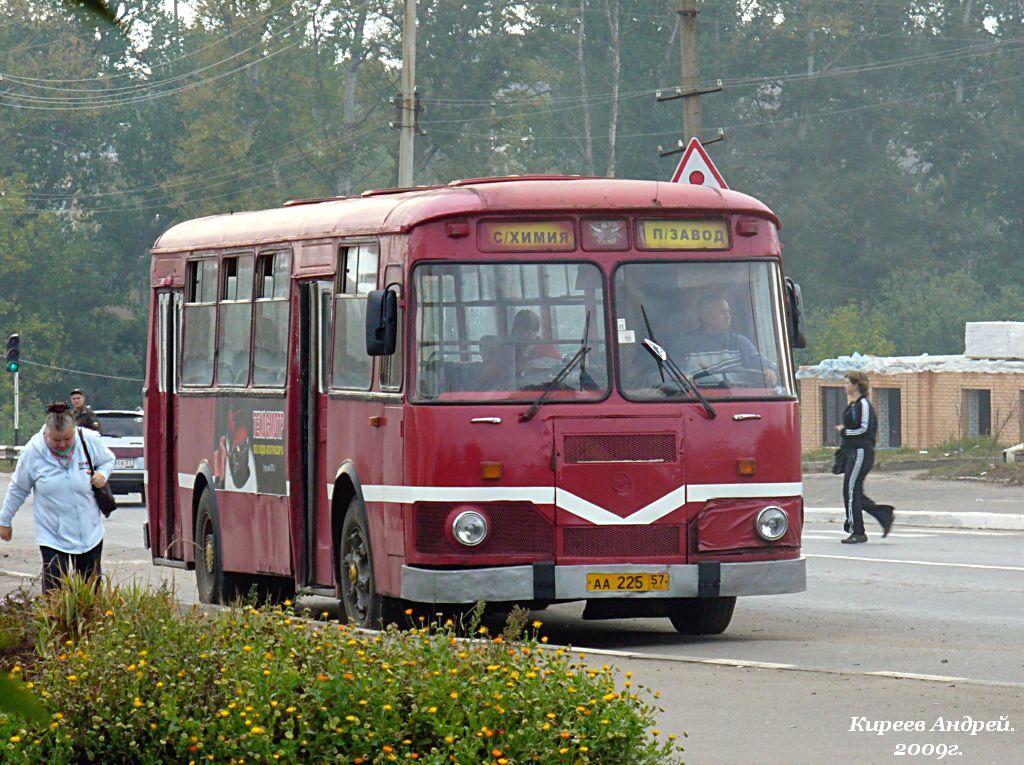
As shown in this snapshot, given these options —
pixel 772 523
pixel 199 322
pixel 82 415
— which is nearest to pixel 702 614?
pixel 772 523

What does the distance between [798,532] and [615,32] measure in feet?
227

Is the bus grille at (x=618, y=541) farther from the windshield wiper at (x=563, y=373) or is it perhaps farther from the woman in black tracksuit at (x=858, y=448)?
the woman in black tracksuit at (x=858, y=448)

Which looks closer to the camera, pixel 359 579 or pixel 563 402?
pixel 563 402

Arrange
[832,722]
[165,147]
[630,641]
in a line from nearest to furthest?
[832,722] < [630,641] < [165,147]

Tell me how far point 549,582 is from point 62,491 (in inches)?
116

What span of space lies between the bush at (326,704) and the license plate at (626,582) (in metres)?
4.22

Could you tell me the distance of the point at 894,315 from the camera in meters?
76.8

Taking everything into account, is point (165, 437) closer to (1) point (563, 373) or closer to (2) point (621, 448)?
(1) point (563, 373)

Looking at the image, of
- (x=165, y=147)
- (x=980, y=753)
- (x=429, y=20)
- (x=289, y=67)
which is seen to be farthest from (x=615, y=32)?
(x=980, y=753)

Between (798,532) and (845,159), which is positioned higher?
(845,159)

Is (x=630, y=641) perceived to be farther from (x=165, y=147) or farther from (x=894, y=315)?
(x=165, y=147)

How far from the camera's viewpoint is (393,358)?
39.8 feet

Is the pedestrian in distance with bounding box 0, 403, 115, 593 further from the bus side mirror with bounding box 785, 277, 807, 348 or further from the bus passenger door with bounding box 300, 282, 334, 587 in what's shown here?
the bus side mirror with bounding box 785, 277, 807, 348

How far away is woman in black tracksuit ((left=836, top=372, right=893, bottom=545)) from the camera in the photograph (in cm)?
2209
